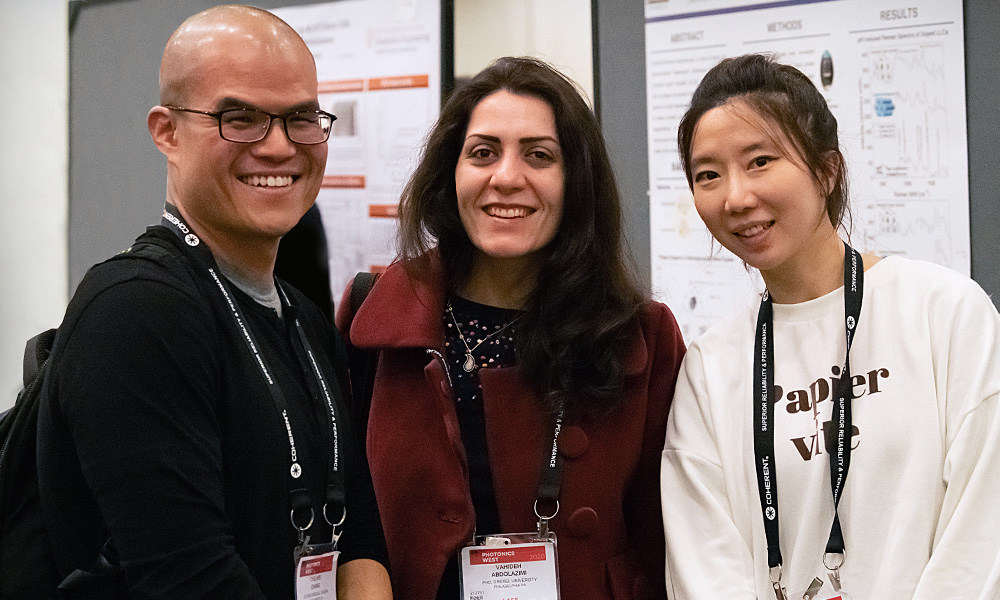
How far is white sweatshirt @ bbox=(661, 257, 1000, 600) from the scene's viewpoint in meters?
1.45

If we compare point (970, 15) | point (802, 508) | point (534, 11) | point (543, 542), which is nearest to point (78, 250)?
point (534, 11)

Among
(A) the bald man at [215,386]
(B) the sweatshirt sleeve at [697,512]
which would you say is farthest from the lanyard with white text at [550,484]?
(A) the bald man at [215,386]

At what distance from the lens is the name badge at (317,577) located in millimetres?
1383

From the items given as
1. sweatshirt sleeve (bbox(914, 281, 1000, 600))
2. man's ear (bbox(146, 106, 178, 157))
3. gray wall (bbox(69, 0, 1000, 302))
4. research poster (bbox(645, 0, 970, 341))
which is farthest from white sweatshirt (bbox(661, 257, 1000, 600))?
gray wall (bbox(69, 0, 1000, 302))

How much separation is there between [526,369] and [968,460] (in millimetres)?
849

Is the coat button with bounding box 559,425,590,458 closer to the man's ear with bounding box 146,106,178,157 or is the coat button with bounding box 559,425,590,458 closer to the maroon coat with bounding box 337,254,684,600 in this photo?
the maroon coat with bounding box 337,254,684,600

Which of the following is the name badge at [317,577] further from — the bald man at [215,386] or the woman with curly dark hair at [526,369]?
the woman with curly dark hair at [526,369]

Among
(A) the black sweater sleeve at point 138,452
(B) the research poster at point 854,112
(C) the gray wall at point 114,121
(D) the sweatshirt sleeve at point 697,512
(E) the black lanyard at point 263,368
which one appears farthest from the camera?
(C) the gray wall at point 114,121

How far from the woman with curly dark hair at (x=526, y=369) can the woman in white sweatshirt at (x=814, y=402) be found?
14 cm

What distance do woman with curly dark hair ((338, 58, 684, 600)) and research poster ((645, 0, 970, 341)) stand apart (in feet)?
2.23

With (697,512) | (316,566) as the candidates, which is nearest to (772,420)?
(697,512)

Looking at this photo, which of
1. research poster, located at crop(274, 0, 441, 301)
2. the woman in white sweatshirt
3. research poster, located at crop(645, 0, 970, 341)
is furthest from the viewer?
research poster, located at crop(274, 0, 441, 301)

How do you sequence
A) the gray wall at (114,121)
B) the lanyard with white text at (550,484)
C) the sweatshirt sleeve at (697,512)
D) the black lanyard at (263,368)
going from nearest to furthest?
the black lanyard at (263,368) < the sweatshirt sleeve at (697,512) < the lanyard with white text at (550,484) < the gray wall at (114,121)

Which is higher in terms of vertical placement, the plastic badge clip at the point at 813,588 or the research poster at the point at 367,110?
the research poster at the point at 367,110
